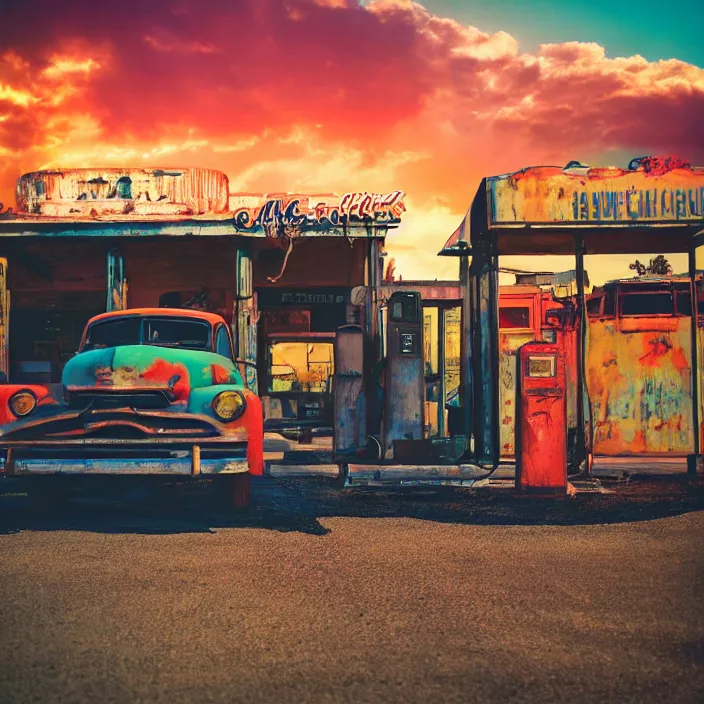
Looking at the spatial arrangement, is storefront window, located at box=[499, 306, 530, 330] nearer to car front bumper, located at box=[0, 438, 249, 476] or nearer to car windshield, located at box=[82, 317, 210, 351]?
car windshield, located at box=[82, 317, 210, 351]

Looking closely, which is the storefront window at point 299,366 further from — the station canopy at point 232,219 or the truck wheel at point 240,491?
the truck wheel at point 240,491

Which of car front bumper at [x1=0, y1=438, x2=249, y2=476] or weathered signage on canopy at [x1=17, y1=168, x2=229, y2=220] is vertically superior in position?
weathered signage on canopy at [x1=17, y1=168, x2=229, y2=220]

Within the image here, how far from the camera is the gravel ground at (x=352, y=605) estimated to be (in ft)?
10.6

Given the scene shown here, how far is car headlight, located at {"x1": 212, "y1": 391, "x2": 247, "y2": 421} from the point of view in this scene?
285 inches

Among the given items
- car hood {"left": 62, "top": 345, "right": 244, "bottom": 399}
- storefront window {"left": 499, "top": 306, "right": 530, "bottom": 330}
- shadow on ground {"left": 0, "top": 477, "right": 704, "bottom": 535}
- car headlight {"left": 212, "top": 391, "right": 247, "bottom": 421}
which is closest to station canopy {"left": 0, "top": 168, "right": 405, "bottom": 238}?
storefront window {"left": 499, "top": 306, "right": 530, "bottom": 330}

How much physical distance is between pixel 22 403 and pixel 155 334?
1.65 meters

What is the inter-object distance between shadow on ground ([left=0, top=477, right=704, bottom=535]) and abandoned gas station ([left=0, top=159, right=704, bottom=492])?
509 millimetres

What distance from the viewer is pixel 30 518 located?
7172 millimetres

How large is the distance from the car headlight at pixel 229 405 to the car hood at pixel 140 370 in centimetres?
48

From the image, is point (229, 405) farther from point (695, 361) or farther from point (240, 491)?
point (695, 361)

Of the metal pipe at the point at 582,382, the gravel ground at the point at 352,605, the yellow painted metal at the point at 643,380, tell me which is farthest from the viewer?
the yellow painted metal at the point at 643,380

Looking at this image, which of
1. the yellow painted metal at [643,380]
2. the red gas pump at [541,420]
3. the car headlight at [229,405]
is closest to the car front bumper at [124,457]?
the car headlight at [229,405]

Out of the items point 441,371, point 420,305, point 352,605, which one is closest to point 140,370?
point 420,305

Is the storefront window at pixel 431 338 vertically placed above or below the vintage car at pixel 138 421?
above
